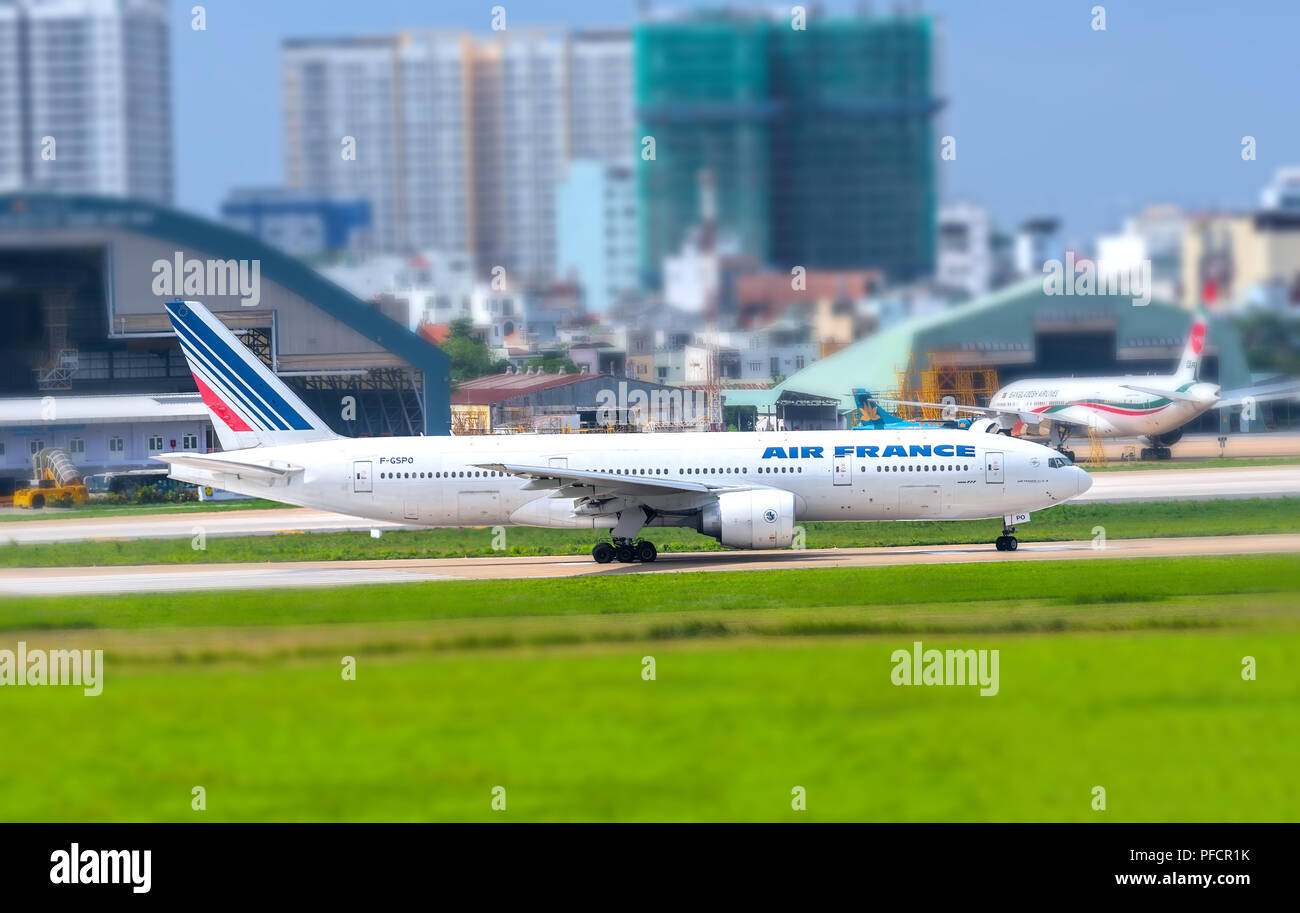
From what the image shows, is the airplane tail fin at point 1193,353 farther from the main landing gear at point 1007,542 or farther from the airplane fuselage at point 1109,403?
the main landing gear at point 1007,542

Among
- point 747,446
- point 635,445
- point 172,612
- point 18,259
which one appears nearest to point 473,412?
point 635,445

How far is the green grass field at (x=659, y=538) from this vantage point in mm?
41531

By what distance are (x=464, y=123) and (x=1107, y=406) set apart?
26.1 metres

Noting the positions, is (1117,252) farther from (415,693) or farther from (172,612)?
(172,612)

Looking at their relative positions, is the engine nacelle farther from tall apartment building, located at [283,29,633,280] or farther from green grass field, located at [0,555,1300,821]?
tall apartment building, located at [283,29,633,280]

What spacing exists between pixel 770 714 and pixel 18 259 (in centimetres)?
1713

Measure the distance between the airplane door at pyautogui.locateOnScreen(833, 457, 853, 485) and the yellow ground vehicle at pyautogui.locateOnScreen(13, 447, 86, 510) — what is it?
2750 centimetres

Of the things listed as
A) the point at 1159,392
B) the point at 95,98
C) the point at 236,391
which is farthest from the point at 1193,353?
the point at 236,391

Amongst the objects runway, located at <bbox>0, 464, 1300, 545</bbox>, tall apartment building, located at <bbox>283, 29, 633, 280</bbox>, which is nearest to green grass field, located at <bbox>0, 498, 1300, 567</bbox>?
runway, located at <bbox>0, 464, 1300, 545</bbox>

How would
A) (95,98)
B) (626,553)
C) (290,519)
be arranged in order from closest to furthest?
(95,98)
(626,553)
(290,519)

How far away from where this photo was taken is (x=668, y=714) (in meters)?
20.1

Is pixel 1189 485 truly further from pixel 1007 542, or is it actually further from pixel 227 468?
pixel 227 468

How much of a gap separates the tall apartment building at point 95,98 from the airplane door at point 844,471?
2340 centimetres

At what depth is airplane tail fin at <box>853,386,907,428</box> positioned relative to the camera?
134 ft
